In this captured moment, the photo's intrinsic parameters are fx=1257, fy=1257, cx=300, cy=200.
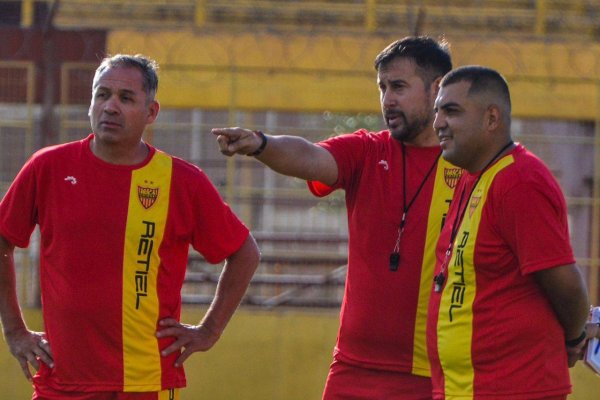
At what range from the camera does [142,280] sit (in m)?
4.82

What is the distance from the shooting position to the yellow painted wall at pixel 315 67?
10211mm

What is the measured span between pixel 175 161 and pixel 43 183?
0.53 meters

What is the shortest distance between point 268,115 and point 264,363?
3.50m

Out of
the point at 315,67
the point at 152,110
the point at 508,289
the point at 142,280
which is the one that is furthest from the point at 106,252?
the point at 315,67

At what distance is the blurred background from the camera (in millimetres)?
9305

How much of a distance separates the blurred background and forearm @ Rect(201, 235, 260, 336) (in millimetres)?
4083

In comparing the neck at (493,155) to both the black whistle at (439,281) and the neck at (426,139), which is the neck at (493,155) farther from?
the neck at (426,139)

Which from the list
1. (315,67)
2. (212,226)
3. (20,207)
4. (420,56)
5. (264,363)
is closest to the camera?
(20,207)

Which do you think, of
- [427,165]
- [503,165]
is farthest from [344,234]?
[503,165]

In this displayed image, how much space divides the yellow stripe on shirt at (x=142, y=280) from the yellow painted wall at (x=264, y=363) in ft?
14.4

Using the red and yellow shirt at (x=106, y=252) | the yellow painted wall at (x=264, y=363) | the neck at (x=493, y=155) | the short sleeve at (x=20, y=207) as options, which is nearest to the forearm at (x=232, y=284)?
the red and yellow shirt at (x=106, y=252)

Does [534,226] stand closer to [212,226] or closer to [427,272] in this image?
[427,272]

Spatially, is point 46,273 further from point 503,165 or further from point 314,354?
point 314,354

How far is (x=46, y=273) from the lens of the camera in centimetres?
482
